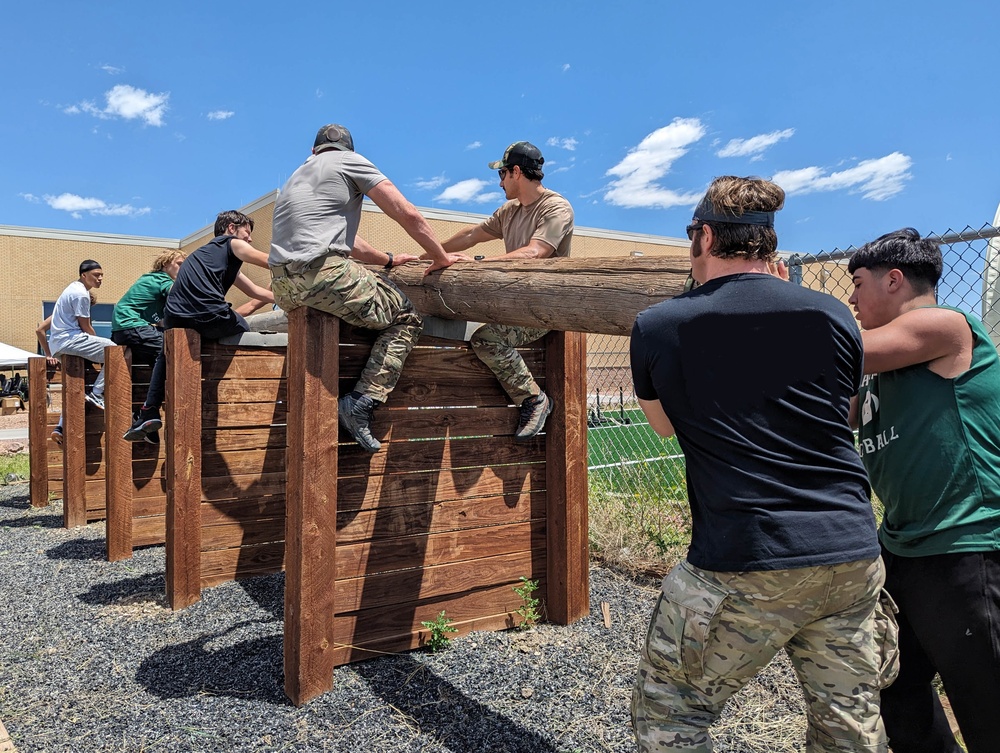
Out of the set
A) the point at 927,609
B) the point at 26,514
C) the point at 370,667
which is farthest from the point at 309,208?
the point at 26,514

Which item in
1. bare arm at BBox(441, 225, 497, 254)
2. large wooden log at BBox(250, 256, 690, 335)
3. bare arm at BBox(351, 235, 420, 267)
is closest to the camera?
large wooden log at BBox(250, 256, 690, 335)

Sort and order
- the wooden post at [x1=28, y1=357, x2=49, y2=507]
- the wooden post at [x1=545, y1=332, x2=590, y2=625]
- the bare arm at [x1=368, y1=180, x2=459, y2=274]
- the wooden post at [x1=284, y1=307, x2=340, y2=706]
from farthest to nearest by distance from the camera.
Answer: the wooden post at [x1=28, y1=357, x2=49, y2=507] < the wooden post at [x1=545, y1=332, x2=590, y2=625] < the bare arm at [x1=368, y1=180, x2=459, y2=274] < the wooden post at [x1=284, y1=307, x2=340, y2=706]

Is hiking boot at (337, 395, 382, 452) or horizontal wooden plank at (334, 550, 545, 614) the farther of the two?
horizontal wooden plank at (334, 550, 545, 614)

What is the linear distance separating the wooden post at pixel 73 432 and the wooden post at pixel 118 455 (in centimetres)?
152

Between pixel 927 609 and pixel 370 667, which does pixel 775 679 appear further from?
pixel 370 667

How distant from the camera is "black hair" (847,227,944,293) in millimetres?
2270

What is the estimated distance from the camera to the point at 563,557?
439cm

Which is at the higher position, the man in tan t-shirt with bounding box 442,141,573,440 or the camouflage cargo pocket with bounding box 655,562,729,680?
the man in tan t-shirt with bounding box 442,141,573,440

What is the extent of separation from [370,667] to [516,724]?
0.93 metres

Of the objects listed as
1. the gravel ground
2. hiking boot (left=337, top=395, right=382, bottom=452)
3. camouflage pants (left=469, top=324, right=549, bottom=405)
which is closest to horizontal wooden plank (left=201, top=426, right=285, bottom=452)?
the gravel ground

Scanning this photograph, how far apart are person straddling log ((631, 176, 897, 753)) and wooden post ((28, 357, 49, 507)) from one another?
8.67 meters

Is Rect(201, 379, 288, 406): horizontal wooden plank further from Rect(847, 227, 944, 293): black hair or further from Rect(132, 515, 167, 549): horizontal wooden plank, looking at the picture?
Rect(847, 227, 944, 293): black hair

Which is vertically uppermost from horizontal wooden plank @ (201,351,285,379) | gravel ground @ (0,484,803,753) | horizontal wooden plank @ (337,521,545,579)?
horizontal wooden plank @ (201,351,285,379)

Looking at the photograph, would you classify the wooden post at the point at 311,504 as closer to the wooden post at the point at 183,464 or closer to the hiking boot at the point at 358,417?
the hiking boot at the point at 358,417
